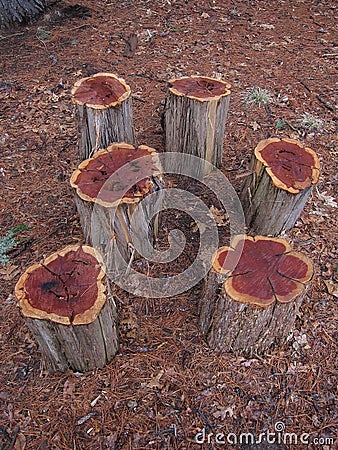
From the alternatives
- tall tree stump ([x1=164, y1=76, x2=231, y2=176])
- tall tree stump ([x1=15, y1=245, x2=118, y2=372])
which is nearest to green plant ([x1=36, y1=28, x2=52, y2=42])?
tall tree stump ([x1=164, y1=76, x2=231, y2=176])

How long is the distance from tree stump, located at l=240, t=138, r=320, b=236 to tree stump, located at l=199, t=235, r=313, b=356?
63 cm

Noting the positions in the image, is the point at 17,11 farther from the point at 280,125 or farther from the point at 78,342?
the point at 78,342

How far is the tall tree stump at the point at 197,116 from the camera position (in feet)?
11.6

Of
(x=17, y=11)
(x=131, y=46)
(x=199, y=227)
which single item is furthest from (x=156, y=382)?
(x=17, y=11)

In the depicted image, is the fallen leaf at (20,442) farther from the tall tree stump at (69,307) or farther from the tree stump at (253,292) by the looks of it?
the tree stump at (253,292)

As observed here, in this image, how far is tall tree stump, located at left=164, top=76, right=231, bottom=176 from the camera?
3547mm

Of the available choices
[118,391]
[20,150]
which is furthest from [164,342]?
[20,150]

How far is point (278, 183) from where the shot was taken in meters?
3.08

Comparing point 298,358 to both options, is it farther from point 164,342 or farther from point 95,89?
point 95,89

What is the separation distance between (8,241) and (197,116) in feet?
7.01

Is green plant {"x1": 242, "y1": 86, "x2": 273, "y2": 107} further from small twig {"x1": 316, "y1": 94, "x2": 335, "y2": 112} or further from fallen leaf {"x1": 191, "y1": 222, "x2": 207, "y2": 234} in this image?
fallen leaf {"x1": 191, "y1": 222, "x2": 207, "y2": 234}

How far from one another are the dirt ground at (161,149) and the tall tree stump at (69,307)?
1.00 ft

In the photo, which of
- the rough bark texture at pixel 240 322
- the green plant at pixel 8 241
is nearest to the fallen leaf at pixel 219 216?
the rough bark texture at pixel 240 322

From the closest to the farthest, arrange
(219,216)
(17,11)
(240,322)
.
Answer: (240,322) → (219,216) → (17,11)
